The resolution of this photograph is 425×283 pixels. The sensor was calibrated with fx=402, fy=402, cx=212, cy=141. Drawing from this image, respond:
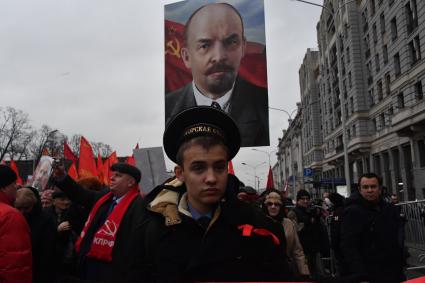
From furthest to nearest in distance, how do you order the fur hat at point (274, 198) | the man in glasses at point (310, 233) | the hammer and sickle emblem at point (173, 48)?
the man in glasses at point (310, 233)
the hammer and sickle emblem at point (173, 48)
the fur hat at point (274, 198)

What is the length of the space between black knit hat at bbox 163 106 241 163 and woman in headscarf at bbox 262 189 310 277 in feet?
10.2

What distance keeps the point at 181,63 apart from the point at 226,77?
36.0 inches

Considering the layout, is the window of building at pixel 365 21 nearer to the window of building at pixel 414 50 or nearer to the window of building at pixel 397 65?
the window of building at pixel 397 65

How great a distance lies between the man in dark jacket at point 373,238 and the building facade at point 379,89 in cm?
851

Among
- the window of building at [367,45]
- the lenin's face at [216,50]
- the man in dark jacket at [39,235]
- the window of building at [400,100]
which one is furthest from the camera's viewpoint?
the window of building at [367,45]

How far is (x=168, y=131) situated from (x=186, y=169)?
19cm

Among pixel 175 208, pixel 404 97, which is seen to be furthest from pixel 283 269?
pixel 404 97

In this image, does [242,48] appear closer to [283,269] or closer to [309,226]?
[309,226]

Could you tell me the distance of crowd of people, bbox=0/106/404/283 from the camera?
1.46 meters

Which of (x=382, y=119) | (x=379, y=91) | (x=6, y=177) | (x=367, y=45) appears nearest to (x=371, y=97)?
(x=379, y=91)

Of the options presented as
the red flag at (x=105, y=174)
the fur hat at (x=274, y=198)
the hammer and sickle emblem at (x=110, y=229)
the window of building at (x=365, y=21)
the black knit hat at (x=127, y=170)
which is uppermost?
the window of building at (x=365, y=21)

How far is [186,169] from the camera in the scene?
5.29 feet

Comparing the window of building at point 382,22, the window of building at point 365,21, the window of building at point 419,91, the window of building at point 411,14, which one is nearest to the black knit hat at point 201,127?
the window of building at point 419,91

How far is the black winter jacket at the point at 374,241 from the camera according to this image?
14.6 ft
